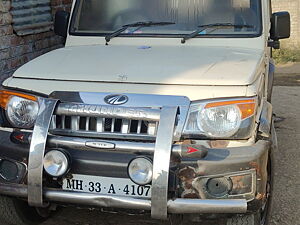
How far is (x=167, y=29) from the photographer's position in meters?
4.28

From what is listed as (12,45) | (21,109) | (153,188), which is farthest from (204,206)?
(12,45)

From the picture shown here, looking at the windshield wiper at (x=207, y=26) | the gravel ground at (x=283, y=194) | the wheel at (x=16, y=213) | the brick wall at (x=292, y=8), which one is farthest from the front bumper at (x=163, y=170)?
the brick wall at (x=292, y=8)

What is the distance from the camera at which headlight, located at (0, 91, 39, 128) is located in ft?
10.7

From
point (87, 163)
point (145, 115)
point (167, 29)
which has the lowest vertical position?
point (87, 163)

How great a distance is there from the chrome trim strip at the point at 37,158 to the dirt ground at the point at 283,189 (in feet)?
3.22

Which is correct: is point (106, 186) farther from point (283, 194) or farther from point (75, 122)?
point (283, 194)

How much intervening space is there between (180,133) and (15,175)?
1.06 metres

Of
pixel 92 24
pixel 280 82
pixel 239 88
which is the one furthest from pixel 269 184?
pixel 280 82

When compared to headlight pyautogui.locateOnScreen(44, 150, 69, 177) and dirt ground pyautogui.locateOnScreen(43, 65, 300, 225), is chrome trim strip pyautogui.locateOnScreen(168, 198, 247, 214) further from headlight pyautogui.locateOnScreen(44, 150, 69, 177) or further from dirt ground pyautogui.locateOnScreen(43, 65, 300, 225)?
dirt ground pyautogui.locateOnScreen(43, 65, 300, 225)

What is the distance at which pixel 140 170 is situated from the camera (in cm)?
292

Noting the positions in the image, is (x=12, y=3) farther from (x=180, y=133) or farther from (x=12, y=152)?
(x=180, y=133)

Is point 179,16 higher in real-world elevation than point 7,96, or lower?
higher

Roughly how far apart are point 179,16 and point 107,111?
159 centimetres

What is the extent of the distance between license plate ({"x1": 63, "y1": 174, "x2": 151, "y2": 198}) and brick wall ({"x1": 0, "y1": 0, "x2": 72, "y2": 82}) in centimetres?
249
